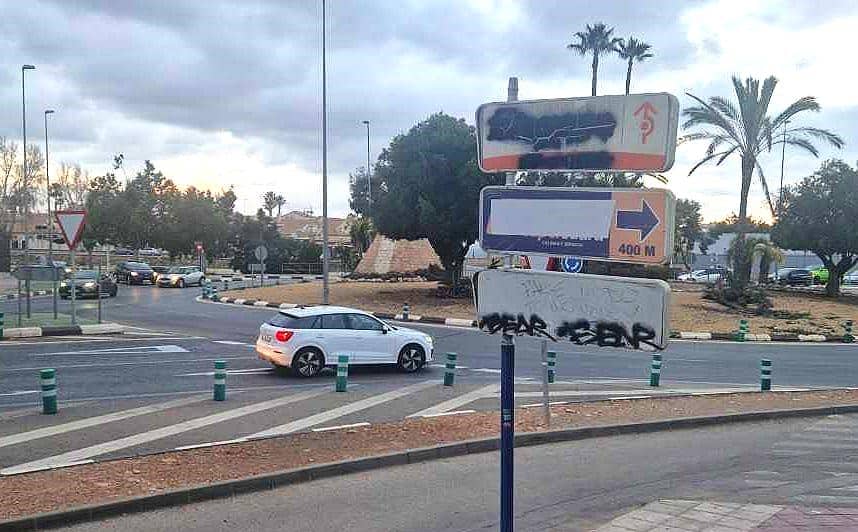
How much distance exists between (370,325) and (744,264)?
24816 mm

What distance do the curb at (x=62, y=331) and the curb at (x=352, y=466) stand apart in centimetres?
1663

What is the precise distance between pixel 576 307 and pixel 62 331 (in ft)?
73.4

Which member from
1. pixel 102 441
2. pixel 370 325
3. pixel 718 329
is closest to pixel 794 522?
pixel 102 441

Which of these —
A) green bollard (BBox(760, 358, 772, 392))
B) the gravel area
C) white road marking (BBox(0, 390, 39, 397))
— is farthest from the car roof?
green bollard (BBox(760, 358, 772, 392))

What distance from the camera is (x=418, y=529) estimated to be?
273 inches

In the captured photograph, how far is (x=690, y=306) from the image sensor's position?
3544 cm

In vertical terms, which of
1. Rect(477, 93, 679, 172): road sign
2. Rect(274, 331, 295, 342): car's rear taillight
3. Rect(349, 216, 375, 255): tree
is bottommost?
Rect(274, 331, 295, 342): car's rear taillight

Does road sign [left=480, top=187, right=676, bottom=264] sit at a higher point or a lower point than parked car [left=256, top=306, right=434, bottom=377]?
higher

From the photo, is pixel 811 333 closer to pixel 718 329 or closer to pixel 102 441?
pixel 718 329

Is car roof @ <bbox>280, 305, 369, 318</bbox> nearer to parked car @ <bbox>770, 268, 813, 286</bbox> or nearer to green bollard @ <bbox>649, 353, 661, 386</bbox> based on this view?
green bollard @ <bbox>649, 353, 661, 386</bbox>

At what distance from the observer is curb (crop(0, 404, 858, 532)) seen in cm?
695

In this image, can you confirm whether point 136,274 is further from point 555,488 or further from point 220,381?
point 555,488

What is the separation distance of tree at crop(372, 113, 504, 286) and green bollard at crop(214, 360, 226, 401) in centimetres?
2236

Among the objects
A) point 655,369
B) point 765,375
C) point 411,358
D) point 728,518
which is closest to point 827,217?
point 765,375
